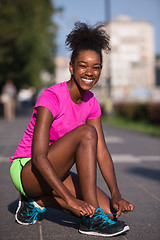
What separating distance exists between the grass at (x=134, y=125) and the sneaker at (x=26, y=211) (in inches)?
386

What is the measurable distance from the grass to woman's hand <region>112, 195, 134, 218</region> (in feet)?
32.7

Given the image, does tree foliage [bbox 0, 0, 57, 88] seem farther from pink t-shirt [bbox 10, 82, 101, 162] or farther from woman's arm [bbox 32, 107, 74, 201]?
A: woman's arm [bbox 32, 107, 74, 201]

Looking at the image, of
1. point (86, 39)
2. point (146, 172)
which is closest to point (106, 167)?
point (86, 39)

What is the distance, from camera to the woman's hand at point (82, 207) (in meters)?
2.72

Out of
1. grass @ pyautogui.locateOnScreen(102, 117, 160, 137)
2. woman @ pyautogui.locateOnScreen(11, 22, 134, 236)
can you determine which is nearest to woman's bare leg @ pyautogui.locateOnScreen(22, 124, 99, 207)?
woman @ pyautogui.locateOnScreen(11, 22, 134, 236)

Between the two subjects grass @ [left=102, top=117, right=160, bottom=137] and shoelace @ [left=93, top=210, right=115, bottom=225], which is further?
grass @ [left=102, top=117, right=160, bottom=137]

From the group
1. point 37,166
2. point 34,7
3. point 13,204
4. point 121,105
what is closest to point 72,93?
point 37,166

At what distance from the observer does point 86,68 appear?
10.4ft

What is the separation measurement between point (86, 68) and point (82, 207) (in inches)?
41.6

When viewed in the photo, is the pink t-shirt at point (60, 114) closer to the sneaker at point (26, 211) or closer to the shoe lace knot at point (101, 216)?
the sneaker at point (26, 211)

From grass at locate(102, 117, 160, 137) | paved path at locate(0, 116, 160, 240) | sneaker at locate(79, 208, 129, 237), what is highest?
sneaker at locate(79, 208, 129, 237)

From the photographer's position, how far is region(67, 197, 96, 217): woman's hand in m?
2.72

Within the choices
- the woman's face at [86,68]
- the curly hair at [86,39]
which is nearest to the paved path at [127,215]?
the woman's face at [86,68]

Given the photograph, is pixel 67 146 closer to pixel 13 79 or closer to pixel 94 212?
pixel 94 212
